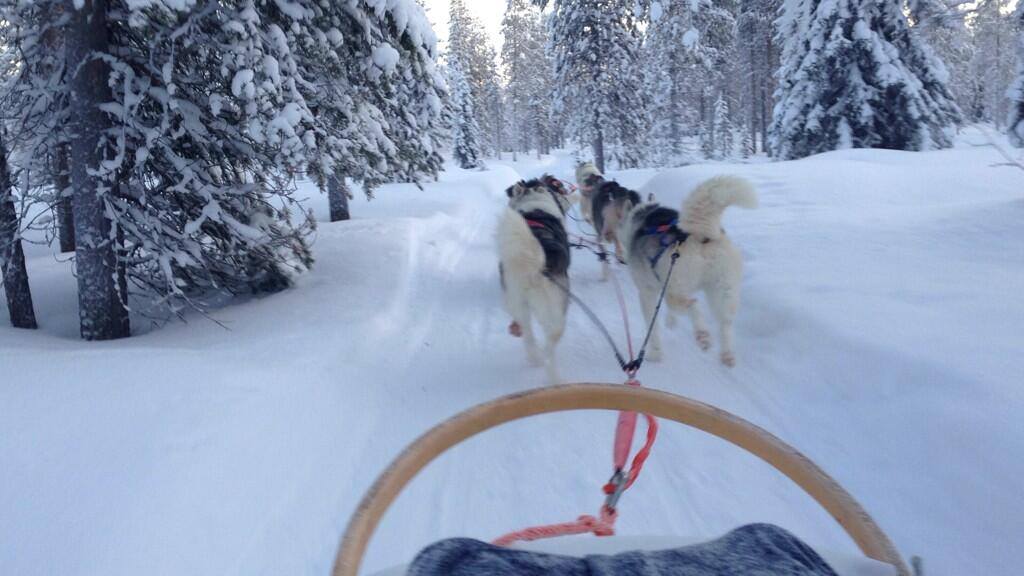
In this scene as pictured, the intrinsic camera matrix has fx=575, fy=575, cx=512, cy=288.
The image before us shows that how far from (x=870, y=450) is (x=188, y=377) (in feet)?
14.4

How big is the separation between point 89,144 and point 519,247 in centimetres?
431

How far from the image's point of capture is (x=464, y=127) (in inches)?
1697

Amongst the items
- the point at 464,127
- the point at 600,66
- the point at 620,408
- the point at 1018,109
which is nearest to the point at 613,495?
the point at 620,408

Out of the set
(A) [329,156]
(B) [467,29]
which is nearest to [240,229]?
(A) [329,156]

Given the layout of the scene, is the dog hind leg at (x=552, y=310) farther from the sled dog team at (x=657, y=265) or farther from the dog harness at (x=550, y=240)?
the dog harness at (x=550, y=240)

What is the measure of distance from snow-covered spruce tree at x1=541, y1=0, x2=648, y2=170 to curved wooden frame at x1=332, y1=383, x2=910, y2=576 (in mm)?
23508

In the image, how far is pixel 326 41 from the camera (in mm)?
5758

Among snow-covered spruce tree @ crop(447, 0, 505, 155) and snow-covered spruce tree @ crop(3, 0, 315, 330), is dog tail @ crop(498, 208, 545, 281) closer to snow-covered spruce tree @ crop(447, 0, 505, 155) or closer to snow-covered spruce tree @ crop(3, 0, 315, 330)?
snow-covered spruce tree @ crop(3, 0, 315, 330)

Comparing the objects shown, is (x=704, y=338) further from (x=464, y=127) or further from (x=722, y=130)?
(x=464, y=127)

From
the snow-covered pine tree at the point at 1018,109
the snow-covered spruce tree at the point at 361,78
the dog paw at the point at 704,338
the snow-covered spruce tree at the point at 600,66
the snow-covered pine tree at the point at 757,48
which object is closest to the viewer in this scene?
the dog paw at the point at 704,338

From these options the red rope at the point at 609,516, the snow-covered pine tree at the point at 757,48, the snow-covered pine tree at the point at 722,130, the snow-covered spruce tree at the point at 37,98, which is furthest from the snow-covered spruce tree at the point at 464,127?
the red rope at the point at 609,516

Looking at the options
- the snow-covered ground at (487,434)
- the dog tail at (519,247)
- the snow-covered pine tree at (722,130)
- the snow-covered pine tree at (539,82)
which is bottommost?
the snow-covered ground at (487,434)

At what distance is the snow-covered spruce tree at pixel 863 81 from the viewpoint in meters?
15.2

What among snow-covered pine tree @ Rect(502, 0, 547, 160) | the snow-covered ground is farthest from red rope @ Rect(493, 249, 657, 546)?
snow-covered pine tree @ Rect(502, 0, 547, 160)
